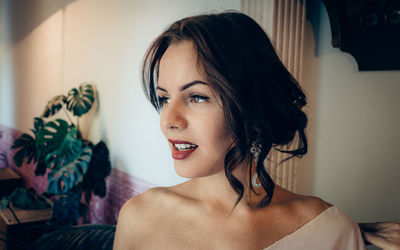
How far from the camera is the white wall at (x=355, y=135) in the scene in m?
1.26

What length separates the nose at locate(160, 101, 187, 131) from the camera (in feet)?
2.66

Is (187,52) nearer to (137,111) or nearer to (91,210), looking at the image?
(137,111)

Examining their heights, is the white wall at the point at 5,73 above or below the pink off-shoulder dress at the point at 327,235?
above

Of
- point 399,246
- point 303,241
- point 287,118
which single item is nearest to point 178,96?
point 287,118

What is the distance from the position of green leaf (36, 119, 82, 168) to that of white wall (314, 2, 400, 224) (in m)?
1.60

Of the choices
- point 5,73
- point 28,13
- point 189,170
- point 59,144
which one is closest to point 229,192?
point 189,170

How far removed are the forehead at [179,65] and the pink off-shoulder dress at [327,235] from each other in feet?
1.52

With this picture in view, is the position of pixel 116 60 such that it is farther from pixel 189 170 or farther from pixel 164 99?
pixel 189 170

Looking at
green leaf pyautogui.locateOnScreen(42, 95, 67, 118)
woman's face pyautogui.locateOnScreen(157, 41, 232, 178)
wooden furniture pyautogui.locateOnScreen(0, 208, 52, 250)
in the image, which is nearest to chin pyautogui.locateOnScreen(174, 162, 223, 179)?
woman's face pyautogui.locateOnScreen(157, 41, 232, 178)

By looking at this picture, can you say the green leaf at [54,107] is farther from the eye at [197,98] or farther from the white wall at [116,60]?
the eye at [197,98]

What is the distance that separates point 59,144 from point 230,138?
195cm

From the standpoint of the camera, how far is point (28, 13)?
13.7 ft

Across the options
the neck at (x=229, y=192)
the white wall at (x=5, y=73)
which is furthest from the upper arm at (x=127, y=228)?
the white wall at (x=5, y=73)

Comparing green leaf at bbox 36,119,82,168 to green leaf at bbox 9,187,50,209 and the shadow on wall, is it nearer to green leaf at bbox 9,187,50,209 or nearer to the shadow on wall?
green leaf at bbox 9,187,50,209
